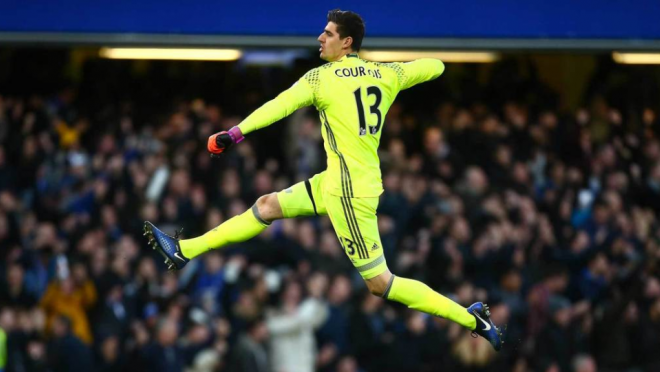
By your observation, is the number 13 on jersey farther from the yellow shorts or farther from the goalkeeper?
the yellow shorts

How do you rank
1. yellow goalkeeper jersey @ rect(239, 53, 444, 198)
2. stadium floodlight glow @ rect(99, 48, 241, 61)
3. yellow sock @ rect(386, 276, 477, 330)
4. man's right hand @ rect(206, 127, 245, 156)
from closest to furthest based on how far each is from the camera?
man's right hand @ rect(206, 127, 245, 156)
yellow goalkeeper jersey @ rect(239, 53, 444, 198)
yellow sock @ rect(386, 276, 477, 330)
stadium floodlight glow @ rect(99, 48, 241, 61)

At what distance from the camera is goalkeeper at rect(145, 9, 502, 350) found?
27.6 ft

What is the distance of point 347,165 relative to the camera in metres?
8.55

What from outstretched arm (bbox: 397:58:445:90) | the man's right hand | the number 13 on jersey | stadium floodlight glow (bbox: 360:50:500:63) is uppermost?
stadium floodlight glow (bbox: 360:50:500:63)

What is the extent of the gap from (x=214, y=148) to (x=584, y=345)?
7.77 m

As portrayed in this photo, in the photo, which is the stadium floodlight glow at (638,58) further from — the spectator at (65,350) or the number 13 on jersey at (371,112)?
the number 13 on jersey at (371,112)

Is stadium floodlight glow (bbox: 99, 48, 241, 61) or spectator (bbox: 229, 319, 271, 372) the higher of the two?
stadium floodlight glow (bbox: 99, 48, 241, 61)

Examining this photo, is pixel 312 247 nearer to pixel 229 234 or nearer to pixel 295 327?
pixel 295 327

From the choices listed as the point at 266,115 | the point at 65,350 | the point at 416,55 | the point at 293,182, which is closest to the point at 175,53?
the point at 293,182

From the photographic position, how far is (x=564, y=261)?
48.4ft

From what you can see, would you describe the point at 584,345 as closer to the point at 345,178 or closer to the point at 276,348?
the point at 276,348

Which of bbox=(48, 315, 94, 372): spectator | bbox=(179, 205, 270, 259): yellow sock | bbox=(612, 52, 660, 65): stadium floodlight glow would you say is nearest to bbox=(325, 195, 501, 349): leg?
bbox=(179, 205, 270, 259): yellow sock

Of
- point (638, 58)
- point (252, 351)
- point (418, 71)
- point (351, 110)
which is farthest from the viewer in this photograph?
point (638, 58)

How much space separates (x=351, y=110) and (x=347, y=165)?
381mm
